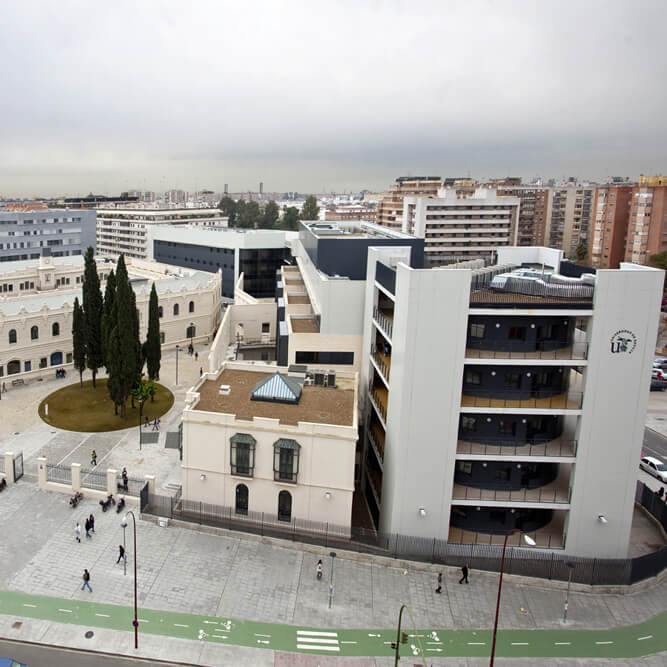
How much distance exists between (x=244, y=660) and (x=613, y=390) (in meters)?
21.9

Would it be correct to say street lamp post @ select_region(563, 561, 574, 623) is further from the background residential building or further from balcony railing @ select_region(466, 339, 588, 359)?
the background residential building

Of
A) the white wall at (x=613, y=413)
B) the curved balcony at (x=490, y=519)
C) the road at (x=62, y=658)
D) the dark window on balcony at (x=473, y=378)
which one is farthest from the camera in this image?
the curved balcony at (x=490, y=519)

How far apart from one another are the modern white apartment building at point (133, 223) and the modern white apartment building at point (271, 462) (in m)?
116

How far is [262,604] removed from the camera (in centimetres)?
2831

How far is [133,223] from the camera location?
143 m

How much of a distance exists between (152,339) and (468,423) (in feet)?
114

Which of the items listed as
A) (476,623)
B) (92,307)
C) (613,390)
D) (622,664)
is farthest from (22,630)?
(92,307)

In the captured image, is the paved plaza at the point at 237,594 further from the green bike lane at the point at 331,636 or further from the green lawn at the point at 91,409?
the green lawn at the point at 91,409

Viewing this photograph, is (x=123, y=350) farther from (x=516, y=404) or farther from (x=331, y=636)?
(x=516, y=404)

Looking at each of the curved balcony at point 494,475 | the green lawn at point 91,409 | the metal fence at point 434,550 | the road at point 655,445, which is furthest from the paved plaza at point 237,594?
the road at point 655,445

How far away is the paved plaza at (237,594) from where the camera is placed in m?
25.9

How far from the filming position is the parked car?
47.6 metres

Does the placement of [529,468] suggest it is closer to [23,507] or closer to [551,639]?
[551,639]

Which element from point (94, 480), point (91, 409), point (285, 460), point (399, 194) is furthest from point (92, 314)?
point (399, 194)
